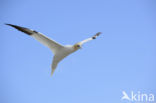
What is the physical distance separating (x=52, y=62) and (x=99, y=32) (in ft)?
16.7

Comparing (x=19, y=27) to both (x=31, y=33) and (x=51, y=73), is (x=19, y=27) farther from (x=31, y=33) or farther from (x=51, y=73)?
(x=51, y=73)

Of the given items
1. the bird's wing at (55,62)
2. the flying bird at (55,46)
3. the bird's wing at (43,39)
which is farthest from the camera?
the bird's wing at (55,62)

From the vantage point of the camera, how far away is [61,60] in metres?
28.0

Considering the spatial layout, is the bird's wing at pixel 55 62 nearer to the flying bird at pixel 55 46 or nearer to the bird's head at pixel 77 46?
the flying bird at pixel 55 46

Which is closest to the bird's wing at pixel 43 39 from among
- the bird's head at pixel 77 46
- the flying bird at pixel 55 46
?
the flying bird at pixel 55 46

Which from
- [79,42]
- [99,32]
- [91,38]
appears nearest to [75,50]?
[79,42]

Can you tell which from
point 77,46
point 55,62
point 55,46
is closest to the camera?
point 77,46

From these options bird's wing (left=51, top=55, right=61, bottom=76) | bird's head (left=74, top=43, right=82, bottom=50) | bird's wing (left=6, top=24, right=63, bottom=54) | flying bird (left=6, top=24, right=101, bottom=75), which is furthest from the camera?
bird's wing (left=51, top=55, right=61, bottom=76)

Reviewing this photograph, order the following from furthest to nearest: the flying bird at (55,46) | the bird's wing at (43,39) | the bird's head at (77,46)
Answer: the bird's head at (77,46) → the flying bird at (55,46) → the bird's wing at (43,39)

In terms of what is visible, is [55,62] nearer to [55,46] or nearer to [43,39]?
[55,46]

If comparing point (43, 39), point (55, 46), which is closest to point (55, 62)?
point (55, 46)

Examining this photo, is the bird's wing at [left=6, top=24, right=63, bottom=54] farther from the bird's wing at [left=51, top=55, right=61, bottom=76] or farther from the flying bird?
the bird's wing at [left=51, top=55, right=61, bottom=76]

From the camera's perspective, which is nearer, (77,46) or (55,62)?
(77,46)

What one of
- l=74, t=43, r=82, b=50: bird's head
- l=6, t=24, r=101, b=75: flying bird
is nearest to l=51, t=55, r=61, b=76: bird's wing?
l=6, t=24, r=101, b=75: flying bird
